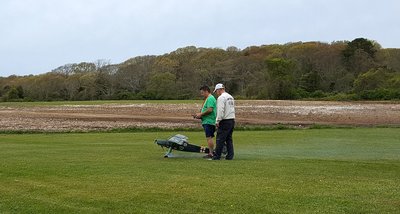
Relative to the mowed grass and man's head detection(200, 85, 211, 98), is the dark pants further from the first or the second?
man's head detection(200, 85, 211, 98)

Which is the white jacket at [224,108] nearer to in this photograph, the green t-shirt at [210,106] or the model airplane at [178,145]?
the green t-shirt at [210,106]

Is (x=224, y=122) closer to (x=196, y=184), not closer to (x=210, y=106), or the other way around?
(x=210, y=106)

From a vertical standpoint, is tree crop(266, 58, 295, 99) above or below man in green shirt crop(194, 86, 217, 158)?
above

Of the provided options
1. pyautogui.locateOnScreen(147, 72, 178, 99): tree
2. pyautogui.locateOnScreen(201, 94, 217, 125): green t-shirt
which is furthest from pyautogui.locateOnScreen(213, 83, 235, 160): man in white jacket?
pyautogui.locateOnScreen(147, 72, 178, 99): tree

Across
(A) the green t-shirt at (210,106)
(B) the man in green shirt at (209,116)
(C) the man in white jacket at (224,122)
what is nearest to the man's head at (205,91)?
(B) the man in green shirt at (209,116)

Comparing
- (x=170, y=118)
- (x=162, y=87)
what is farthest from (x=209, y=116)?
(x=162, y=87)

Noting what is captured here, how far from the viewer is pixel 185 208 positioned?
313 inches

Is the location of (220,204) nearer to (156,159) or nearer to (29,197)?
(29,197)

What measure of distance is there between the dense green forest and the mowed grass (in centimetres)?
7576

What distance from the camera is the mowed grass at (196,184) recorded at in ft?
26.5

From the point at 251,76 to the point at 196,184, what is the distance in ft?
405

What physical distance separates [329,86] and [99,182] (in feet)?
359

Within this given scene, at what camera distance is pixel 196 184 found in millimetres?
9898

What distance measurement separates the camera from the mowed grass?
807cm
